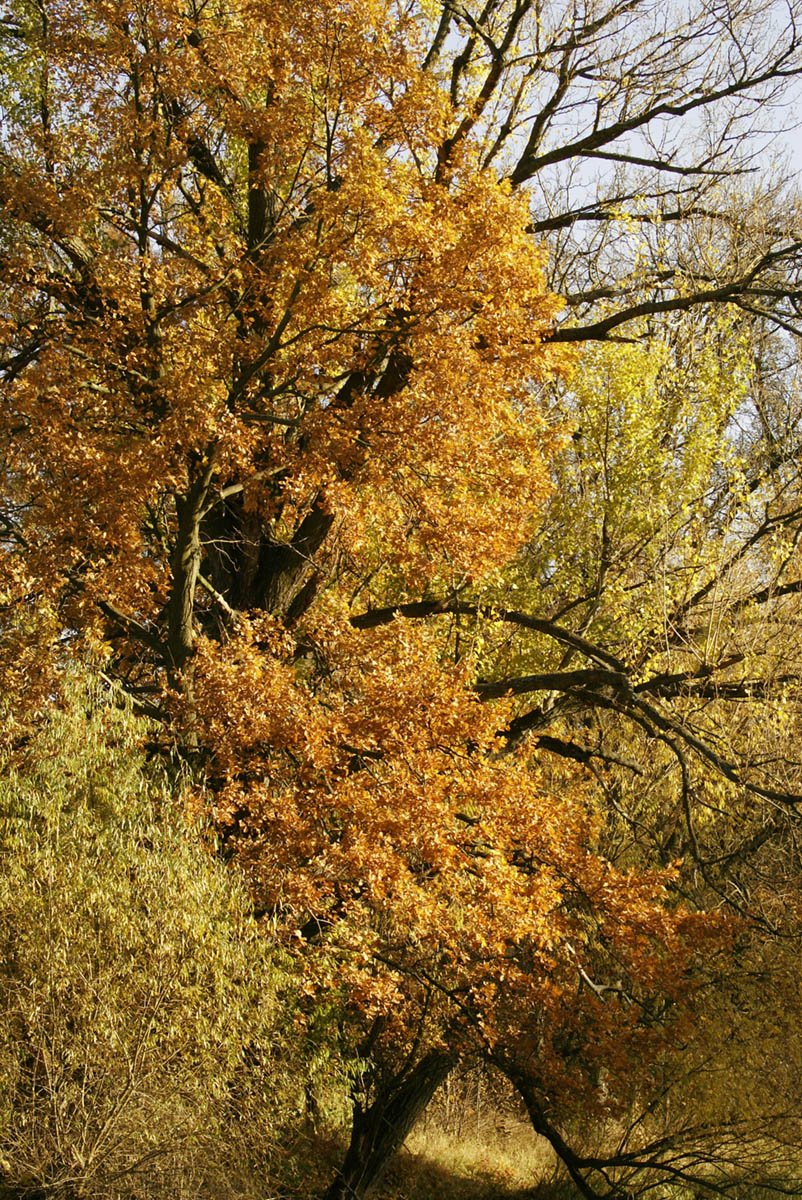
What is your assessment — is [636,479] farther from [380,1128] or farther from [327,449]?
[380,1128]

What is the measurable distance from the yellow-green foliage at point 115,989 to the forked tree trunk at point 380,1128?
16.2 ft

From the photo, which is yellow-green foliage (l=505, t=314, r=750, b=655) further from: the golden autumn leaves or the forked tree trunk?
the forked tree trunk

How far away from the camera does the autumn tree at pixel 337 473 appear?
11547mm

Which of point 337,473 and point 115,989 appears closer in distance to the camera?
point 115,989

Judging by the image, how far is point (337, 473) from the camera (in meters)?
12.9

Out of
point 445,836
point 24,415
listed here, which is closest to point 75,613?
point 24,415

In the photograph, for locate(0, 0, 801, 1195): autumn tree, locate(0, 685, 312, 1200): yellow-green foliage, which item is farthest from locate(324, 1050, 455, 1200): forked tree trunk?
locate(0, 685, 312, 1200): yellow-green foliage

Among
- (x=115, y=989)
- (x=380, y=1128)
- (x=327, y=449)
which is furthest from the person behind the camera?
(x=380, y=1128)

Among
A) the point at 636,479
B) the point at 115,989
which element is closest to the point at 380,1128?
the point at 115,989

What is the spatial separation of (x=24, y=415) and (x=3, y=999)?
6.24 meters

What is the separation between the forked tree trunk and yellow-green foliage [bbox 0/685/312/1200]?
494 cm

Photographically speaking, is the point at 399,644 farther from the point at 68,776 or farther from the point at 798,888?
the point at 798,888

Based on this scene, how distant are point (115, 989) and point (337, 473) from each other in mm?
6334

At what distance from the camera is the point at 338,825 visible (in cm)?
1206
